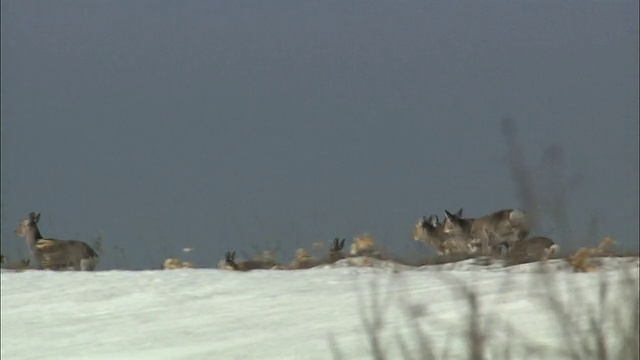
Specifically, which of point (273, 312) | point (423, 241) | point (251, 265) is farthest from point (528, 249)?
point (273, 312)

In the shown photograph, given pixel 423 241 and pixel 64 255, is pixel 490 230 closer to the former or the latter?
pixel 423 241

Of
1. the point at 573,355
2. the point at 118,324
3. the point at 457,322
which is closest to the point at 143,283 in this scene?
the point at 118,324

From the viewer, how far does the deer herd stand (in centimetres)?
794

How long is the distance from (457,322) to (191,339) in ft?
4.18

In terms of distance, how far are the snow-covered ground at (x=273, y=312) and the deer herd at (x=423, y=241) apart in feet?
1.26

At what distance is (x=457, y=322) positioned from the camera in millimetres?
4418

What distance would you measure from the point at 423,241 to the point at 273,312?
7.84 ft

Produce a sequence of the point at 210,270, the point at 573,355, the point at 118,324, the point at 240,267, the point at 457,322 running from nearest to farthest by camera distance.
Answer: the point at 573,355 → the point at 457,322 → the point at 118,324 → the point at 210,270 → the point at 240,267

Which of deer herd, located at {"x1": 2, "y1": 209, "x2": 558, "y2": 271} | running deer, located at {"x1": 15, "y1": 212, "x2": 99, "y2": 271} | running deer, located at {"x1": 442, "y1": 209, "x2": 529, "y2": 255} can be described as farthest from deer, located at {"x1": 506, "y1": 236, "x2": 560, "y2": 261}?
running deer, located at {"x1": 15, "y1": 212, "x2": 99, "y2": 271}

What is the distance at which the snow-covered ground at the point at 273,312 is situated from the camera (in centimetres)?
411

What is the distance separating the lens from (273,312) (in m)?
5.58

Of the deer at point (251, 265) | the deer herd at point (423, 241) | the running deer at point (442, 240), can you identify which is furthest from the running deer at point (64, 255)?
the running deer at point (442, 240)

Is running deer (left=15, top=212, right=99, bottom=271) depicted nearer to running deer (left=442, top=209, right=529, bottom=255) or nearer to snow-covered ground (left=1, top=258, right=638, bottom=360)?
snow-covered ground (left=1, top=258, right=638, bottom=360)

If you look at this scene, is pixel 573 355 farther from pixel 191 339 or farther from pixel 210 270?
pixel 210 270
